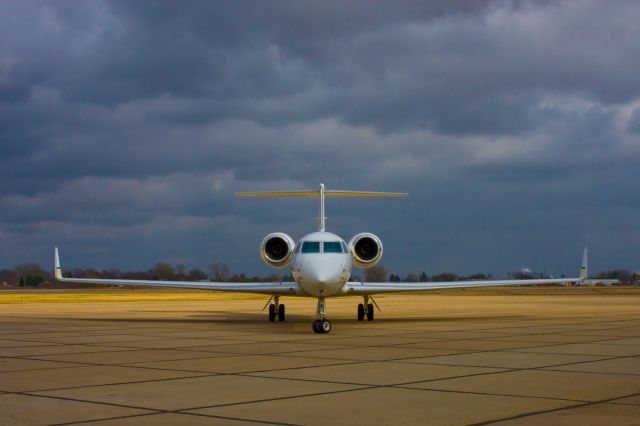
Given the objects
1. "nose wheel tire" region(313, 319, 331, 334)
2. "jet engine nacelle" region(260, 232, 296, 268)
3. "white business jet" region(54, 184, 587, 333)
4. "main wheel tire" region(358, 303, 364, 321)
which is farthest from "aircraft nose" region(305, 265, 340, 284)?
"main wheel tire" region(358, 303, 364, 321)

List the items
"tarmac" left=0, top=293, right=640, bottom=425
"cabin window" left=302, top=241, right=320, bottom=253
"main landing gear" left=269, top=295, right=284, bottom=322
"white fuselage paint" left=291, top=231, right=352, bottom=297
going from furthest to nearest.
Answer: "main landing gear" left=269, top=295, right=284, bottom=322, "cabin window" left=302, top=241, right=320, bottom=253, "white fuselage paint" left=291, top=231, right=352, bottom=297, "tarmac" left=0, top=293, right=640, bottom=425

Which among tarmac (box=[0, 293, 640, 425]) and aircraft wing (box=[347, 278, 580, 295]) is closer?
tarmac (box=[0, 293, 640, 425])

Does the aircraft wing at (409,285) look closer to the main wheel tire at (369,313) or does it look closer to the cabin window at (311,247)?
the main wheel tire at (369,313)

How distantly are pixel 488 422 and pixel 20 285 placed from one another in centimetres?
12347

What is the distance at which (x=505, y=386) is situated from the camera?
34.2 ft

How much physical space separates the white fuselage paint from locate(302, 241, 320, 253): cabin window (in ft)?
0.42

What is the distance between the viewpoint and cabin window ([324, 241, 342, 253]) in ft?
74.5

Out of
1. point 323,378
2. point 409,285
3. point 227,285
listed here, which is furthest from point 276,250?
point 323,378

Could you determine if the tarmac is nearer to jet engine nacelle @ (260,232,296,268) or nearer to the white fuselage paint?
the white fuselage paint

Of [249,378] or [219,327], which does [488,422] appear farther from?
[219,327]

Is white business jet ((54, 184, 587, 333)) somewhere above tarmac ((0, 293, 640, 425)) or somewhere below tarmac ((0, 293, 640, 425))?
above

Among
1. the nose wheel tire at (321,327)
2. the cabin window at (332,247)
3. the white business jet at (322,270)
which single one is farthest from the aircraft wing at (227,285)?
the nose wheel tire at (321,327)

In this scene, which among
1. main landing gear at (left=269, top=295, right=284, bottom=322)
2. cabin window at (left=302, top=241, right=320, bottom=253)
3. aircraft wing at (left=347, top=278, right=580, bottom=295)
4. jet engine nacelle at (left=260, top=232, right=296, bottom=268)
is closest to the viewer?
cabin window at (left=302, top=241, right=320, bottom=253)

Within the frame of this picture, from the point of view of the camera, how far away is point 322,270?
21.9 m
